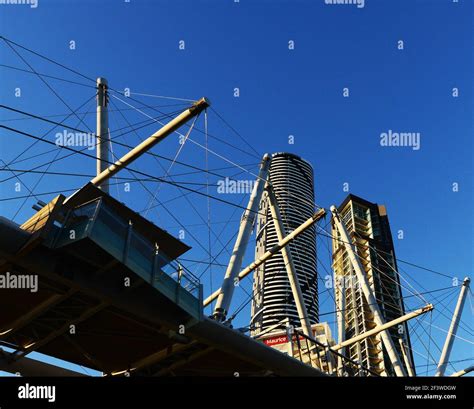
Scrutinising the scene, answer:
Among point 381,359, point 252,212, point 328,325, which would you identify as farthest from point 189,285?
point 381,359

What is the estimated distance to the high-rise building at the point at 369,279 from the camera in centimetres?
13775

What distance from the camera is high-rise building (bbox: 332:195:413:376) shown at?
452ft

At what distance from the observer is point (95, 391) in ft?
62.3

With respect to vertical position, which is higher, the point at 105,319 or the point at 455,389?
the point at 105,319

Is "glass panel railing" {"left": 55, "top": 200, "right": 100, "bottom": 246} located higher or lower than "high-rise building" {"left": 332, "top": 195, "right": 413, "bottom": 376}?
lower

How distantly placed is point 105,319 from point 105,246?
20.0 ft

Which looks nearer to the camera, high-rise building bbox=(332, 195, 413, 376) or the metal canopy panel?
the metal canopy panel

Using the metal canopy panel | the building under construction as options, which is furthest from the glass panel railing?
the metal canopy panel

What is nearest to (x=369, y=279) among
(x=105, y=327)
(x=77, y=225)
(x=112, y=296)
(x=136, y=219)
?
(x=136, y=219)

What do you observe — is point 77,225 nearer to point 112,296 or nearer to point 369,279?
point 112,296

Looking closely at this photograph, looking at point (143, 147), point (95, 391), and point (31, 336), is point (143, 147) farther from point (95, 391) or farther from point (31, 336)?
point (95, 391)

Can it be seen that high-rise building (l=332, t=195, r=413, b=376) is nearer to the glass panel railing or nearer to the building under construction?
the building under construction

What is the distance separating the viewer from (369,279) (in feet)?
479

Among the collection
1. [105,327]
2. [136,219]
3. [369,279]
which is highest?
[369,279]
